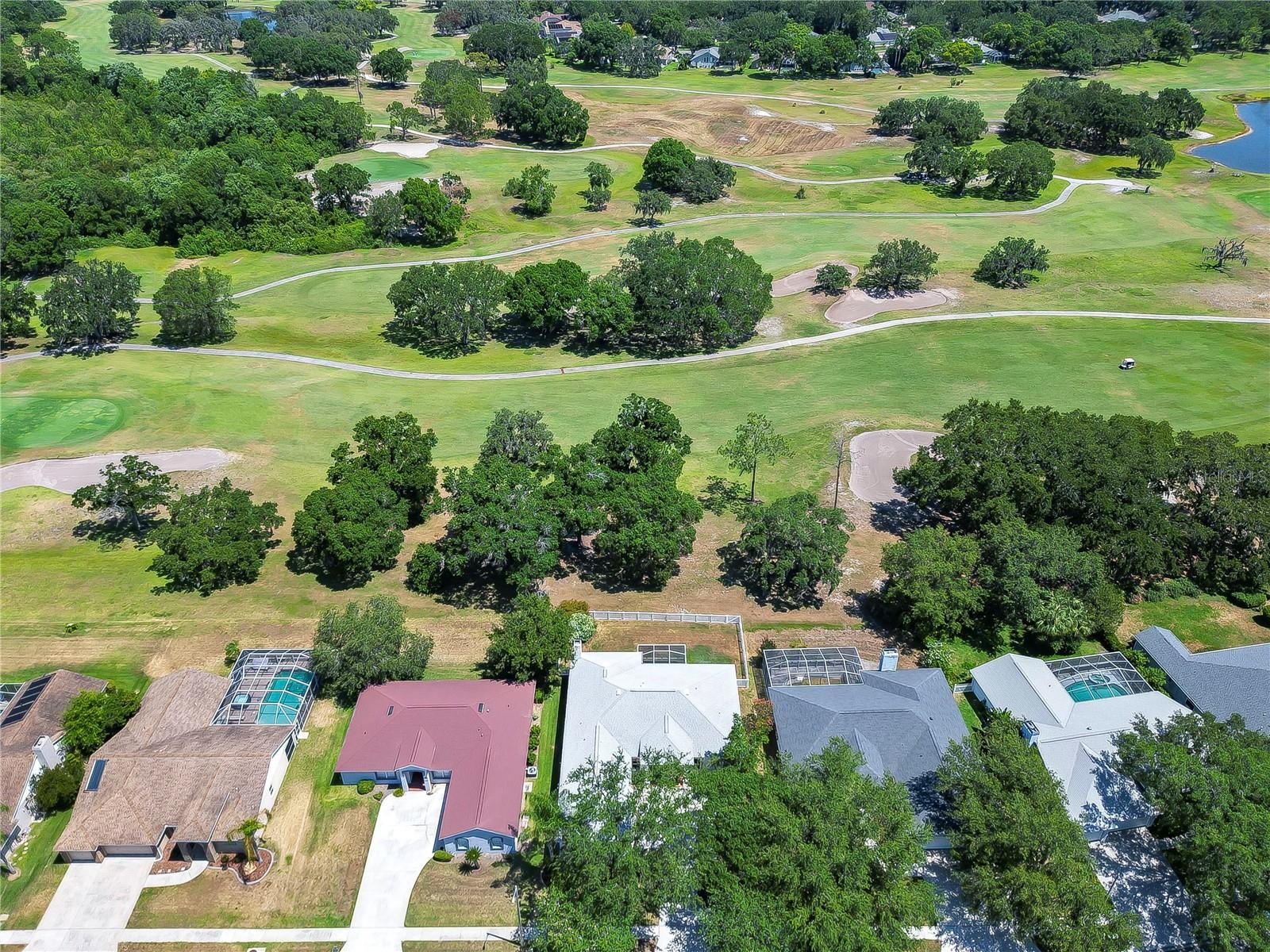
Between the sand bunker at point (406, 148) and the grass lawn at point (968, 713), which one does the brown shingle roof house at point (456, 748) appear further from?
the sand bunker at point (406, 148)

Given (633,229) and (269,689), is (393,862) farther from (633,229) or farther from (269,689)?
(633,229)

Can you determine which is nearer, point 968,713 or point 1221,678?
point 1221,678

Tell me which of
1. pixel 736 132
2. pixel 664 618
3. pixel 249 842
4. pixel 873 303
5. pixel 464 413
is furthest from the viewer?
pixel 736 132

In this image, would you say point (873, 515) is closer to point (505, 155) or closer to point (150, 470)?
point (150, 470)

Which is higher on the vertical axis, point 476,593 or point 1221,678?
point 1221,678

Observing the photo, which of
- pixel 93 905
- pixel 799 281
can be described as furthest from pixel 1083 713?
pixel 799 281

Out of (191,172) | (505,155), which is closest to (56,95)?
(191,172)

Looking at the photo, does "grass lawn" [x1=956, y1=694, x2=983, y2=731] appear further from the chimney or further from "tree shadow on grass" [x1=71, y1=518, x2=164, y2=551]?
"tree shadow on grass" [x1=71, y1=518, x2=164, y2=551]
